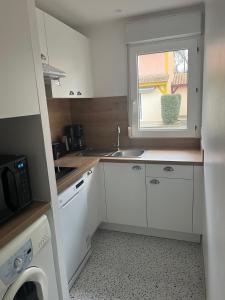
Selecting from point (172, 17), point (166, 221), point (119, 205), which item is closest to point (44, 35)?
point (172, 17)

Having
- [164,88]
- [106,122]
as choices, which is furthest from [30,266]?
[164,88]

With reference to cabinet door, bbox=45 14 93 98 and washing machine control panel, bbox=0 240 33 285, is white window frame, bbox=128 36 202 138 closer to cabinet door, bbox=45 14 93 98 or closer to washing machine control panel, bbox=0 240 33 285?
cabinet door, bbox=45 14 93 98

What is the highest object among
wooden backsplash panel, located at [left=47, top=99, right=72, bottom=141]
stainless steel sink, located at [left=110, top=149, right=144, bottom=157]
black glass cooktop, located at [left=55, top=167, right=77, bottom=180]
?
wooden backsplash panel, located at [left=47, top=99, right=72, bottom=141]

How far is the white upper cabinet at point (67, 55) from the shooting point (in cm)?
194

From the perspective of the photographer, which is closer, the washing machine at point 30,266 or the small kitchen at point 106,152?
the washing machine at point 30,266

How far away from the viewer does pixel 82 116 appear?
302 centimetres

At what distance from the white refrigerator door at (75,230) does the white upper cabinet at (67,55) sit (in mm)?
955

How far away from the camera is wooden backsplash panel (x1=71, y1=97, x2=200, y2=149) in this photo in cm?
284

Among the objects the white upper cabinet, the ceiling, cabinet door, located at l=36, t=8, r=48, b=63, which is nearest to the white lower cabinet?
the white upper cabinet

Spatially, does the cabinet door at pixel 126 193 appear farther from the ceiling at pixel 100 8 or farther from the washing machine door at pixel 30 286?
the ceiling at pixel 100 8

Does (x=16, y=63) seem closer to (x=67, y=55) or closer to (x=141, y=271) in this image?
(x=67, y=55)

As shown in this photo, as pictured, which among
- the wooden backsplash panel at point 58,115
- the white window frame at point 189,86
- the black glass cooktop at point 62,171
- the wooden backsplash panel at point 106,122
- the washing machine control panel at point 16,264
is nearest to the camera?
the washing machine control panel at point 16,264

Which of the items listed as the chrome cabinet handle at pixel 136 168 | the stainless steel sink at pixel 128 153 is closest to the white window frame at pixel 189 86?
the stainless steel sink at pixel 128 153

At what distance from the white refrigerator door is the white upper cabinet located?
3.13 ft
